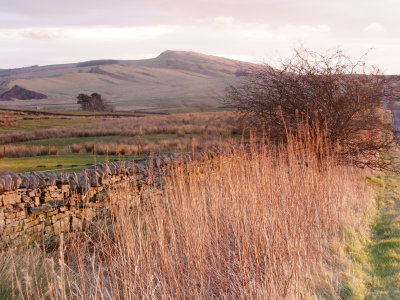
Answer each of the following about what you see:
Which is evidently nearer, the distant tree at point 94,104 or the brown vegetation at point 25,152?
the brown vegetation at point 25,152

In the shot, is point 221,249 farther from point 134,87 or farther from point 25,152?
point 134,87

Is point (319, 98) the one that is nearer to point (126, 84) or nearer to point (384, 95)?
point (384, 95)

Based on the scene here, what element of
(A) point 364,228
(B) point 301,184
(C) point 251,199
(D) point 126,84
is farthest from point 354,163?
(D) point 126,84

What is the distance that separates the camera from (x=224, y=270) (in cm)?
544

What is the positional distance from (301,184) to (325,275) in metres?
2.17

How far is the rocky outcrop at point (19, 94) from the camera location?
122000mm

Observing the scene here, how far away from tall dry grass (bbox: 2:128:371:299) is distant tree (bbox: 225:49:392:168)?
173 inches

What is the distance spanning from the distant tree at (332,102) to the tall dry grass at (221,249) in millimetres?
4387

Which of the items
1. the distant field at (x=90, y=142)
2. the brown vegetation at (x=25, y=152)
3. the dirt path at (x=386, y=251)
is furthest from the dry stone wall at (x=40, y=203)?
the brown vegetation at (x=25, y=152)

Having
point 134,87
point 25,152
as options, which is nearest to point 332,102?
point 25,152

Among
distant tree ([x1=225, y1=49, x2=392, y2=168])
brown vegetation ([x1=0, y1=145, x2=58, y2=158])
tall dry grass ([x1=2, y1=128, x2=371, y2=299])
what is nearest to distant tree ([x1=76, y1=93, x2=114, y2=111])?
brown vegetation ([x1=0, y1=145, x2=58, y2=158])

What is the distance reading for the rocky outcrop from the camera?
122 metres

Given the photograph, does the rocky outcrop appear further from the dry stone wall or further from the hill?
the dry stone wall

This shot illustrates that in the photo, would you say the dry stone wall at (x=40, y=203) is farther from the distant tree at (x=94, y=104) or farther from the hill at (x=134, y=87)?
the distant tree at (x=94, y=104)
